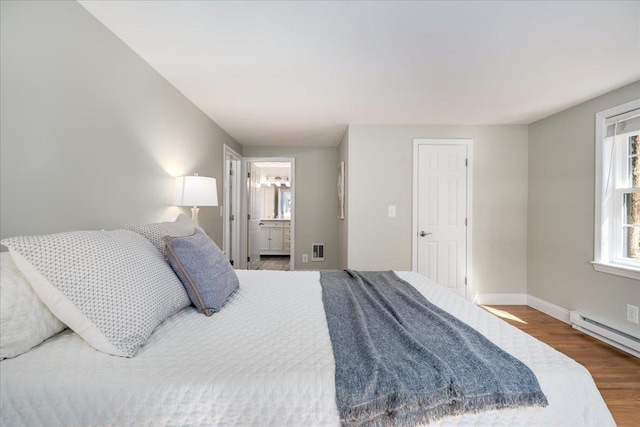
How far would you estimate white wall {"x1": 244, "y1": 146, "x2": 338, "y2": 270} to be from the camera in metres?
4.89

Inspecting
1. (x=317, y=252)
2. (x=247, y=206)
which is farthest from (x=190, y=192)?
(x=317, y=252)

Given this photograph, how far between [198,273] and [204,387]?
605 millimetres

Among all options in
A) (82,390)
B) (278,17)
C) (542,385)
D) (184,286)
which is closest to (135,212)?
(184,286)

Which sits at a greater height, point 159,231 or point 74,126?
point 74,126

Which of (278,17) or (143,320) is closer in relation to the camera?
(143,320)

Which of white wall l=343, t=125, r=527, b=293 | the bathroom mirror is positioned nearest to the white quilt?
white wall l=343, t=125, r=527, b=293

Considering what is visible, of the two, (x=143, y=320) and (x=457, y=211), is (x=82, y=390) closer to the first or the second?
(x=143, y=320)

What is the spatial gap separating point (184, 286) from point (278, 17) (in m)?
1.55

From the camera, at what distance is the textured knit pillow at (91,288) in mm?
898

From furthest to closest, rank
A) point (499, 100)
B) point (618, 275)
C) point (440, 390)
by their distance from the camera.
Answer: point (499, 100), point (618, 275), point (440, 390)

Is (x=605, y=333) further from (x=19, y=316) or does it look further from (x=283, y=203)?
(x=283, y=203)

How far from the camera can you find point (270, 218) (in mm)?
8078

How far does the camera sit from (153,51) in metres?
1.96

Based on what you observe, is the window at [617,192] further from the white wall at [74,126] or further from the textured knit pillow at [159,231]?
the white wall at [74,126]
